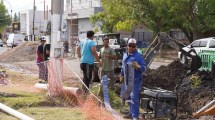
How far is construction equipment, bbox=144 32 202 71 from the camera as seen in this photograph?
13.2 metres

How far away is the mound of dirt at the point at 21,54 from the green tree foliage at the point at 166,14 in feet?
24.9

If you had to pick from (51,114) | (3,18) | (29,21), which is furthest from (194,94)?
(3,18)

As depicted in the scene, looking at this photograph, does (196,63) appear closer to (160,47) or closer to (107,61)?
(160,47)

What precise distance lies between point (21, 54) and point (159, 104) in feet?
96.9

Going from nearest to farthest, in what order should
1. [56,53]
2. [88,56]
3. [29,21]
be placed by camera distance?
[88,56] → [56,53] → [29,21]

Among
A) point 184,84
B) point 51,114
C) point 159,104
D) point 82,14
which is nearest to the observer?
point 159,104

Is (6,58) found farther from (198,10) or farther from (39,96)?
(39,96)

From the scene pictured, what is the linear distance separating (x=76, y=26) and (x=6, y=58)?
2817 centimetres

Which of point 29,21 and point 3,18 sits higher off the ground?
point 3,18

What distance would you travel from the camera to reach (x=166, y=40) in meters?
13.6

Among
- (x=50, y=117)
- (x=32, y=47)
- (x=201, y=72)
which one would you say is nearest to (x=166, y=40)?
(x=201, y=72)

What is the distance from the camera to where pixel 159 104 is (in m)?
9.20

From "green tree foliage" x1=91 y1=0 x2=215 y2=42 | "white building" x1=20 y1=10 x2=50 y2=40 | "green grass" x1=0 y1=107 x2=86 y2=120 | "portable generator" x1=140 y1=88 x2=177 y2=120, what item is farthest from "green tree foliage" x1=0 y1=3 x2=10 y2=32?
"portable generator" x1=140 y1=88 x2=177 y2=120

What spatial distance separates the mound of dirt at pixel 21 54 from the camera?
3474 centimetres
